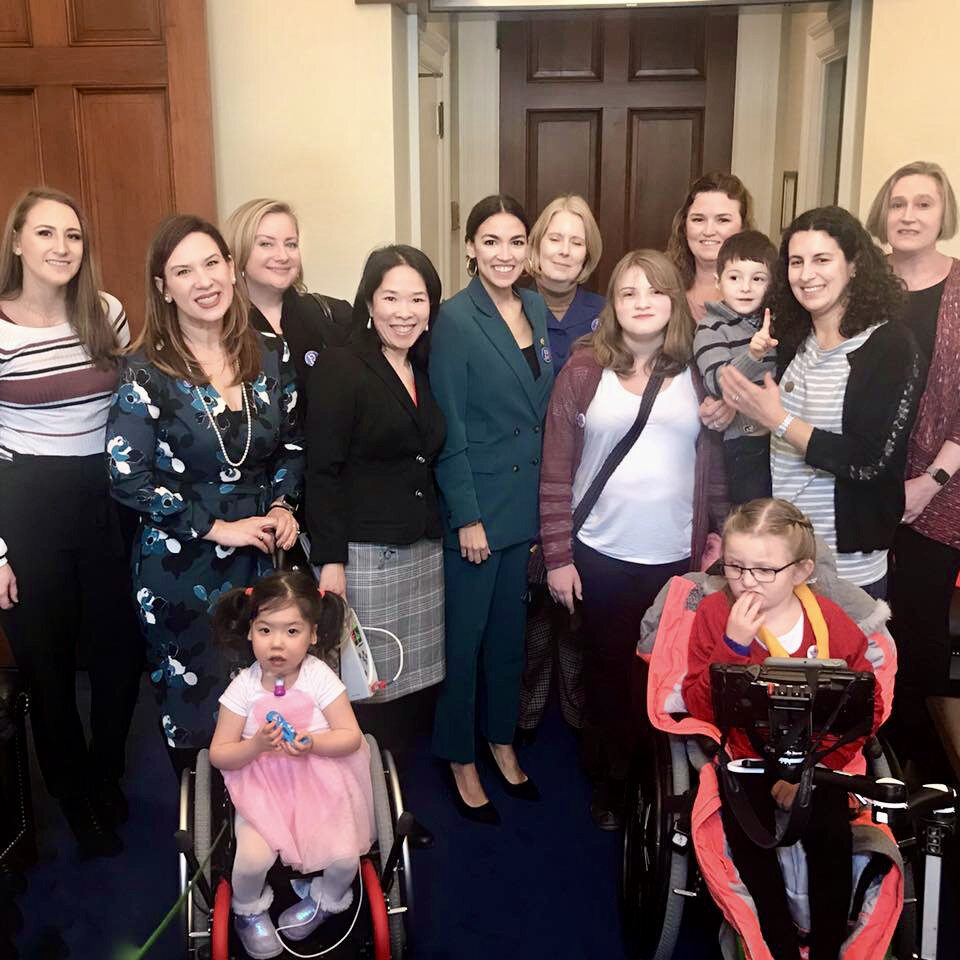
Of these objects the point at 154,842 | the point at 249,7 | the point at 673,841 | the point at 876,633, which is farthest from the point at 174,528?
the point at 249,7

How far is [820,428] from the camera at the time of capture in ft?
7.11

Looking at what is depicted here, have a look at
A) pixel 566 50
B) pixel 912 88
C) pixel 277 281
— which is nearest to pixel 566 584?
pixel 277 281

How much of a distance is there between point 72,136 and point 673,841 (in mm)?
2670

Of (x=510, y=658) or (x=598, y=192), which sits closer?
(x=510, y=658)

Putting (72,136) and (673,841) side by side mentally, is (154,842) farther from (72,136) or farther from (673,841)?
(72,136)

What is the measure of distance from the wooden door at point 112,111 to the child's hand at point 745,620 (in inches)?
84.0

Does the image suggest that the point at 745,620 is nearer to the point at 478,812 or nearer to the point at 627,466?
the point at 627,466

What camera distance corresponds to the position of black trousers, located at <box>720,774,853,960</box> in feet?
5.86

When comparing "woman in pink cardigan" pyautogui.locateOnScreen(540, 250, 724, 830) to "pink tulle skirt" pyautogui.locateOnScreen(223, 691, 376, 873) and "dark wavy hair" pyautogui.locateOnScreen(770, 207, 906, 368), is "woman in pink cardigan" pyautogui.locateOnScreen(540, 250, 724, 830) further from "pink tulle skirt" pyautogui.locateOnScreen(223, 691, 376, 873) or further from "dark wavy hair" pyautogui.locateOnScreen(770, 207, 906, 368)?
"pink tulle skirt" pyautogui.locateOnScreen(223, 691, 376, 873)

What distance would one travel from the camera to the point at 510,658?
261cm

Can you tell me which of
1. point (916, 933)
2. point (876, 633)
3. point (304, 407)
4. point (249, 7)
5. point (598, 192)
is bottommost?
point (916, 933)

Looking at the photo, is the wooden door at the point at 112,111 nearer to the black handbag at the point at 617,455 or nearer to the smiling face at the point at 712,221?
the smiling face at the point at 712,221

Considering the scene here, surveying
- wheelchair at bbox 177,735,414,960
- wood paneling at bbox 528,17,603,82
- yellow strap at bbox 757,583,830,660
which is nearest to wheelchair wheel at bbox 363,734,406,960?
wheelchair at bbox 177,735,414,960

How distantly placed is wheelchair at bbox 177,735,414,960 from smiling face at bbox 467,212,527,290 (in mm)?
1099
